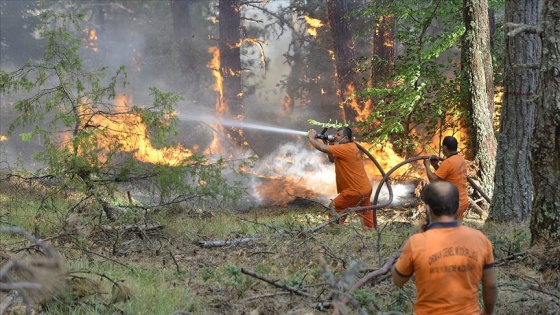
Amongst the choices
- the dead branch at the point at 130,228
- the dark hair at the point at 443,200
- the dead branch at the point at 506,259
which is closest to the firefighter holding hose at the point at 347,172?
the dead branch at the point at 130,228

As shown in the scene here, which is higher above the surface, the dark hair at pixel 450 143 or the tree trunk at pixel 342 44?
the tree trunk at pixel 342 44

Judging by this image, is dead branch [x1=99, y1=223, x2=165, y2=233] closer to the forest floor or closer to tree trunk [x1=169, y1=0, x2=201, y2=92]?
the forest floor

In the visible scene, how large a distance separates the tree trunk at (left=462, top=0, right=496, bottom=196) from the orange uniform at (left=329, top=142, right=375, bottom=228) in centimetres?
→ 273

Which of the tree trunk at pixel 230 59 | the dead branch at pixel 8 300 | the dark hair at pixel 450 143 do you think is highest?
the tree trunk at pixel 230 59

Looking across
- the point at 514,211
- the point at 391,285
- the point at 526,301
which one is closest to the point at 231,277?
the point at 391,285

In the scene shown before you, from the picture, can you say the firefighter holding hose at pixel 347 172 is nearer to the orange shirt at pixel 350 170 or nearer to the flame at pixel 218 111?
the orange shirt at pixel 350 170

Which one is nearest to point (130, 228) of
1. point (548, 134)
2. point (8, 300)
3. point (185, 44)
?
point (8, 300)

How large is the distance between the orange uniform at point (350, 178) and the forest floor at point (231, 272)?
881mm

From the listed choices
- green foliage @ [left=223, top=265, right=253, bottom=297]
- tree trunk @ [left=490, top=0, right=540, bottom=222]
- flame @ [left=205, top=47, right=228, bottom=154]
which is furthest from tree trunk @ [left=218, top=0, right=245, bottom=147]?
green foliage @ [left=223, top=265, right=253, bottom=297]

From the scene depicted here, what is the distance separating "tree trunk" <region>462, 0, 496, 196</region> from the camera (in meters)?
11.0

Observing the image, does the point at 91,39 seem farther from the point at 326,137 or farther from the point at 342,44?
the point at 326,137

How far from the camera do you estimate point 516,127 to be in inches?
363

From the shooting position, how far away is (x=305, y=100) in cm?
2878

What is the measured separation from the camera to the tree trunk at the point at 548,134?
580 centimetres
